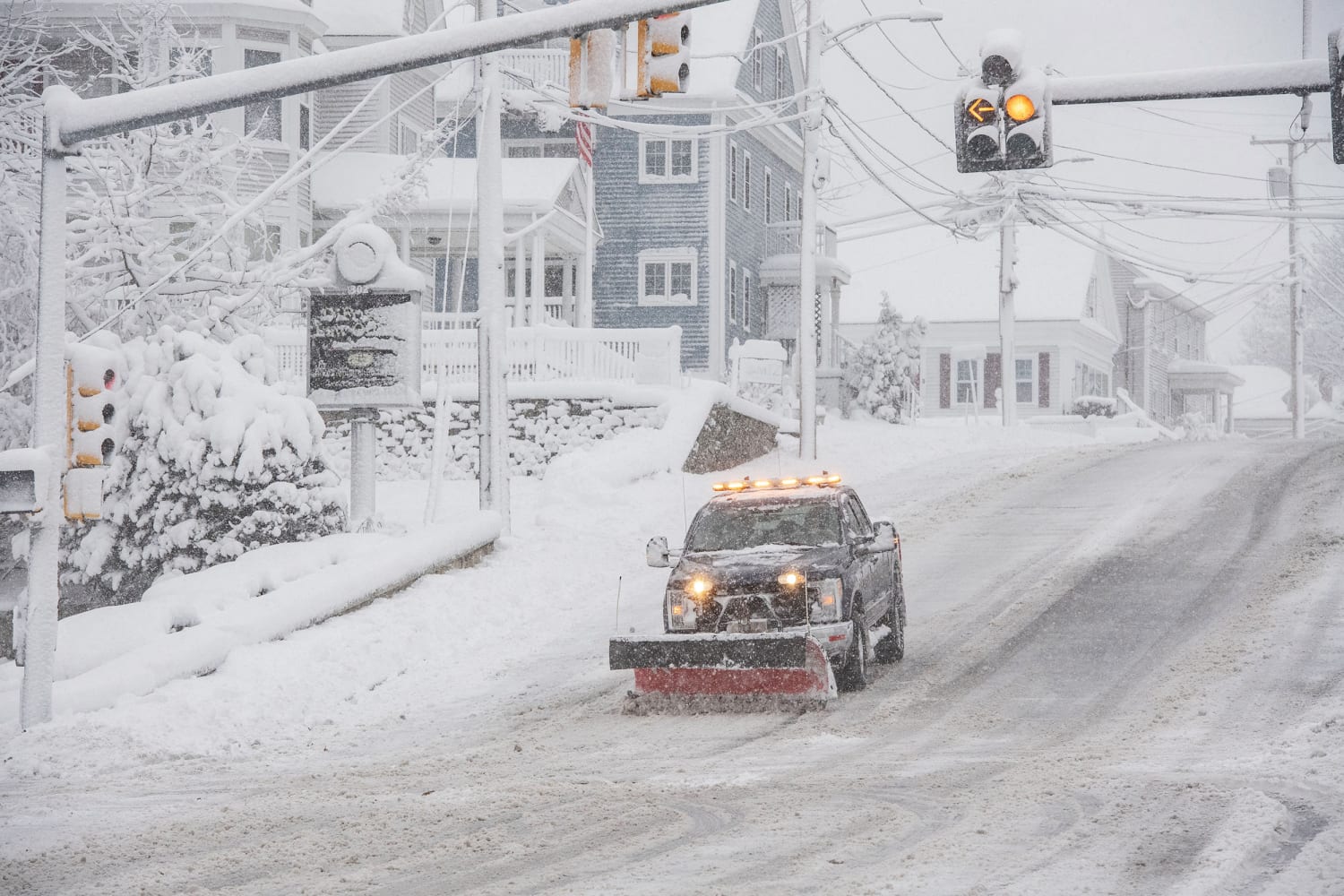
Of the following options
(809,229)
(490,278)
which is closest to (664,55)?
(490,278)

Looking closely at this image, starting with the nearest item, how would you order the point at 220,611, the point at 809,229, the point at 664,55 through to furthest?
the point at 664,55
the point at 220,611
the point at 809,229

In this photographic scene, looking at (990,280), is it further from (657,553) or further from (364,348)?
(657,553)

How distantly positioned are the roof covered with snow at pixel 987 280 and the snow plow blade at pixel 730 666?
4390 centimetres

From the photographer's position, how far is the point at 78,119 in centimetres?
1203

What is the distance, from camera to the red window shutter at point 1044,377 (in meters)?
55.4

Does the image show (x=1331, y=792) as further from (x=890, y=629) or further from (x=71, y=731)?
(x=71, y=731)

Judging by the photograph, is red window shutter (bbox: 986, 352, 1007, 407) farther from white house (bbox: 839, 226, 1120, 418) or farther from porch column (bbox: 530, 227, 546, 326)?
porch column (bbox: 530, 227, 546, 326)

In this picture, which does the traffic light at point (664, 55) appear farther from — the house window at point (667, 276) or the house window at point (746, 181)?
the house window at point (746, 181)

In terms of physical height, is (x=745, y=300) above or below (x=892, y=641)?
above

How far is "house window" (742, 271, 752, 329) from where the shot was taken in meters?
43.9

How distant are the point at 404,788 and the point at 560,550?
10803 mm

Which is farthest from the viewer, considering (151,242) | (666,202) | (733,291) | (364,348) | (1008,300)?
(1008,300)

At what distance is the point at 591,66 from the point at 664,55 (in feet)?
1.95

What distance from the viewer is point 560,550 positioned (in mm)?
20766
